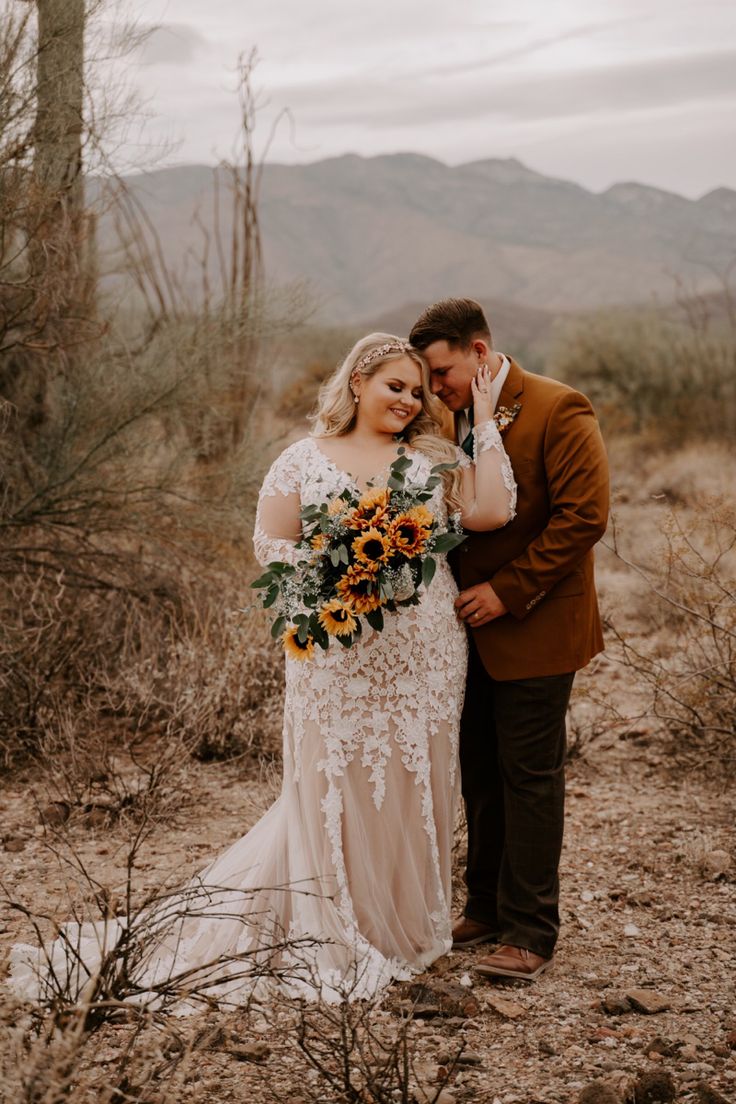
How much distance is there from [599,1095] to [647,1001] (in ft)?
2.60

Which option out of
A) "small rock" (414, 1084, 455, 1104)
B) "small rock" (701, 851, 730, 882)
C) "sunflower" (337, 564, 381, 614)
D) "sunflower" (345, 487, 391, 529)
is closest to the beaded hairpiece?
"sunflower" (345, 487, 391, 529)

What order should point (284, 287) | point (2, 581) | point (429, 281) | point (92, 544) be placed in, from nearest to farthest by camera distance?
point (2, 581), point (92, 544), point (284, 287), point (429, 281)

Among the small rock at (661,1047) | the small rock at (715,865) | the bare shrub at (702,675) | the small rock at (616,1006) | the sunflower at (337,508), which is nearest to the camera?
the small rock at (661,1047)

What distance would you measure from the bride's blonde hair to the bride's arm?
0.06 meters

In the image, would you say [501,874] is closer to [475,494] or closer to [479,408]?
[475,494]

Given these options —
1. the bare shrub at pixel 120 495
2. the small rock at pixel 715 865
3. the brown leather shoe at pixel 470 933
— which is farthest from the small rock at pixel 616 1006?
the bare shrub at pixel 120 495

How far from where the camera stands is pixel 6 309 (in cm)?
739

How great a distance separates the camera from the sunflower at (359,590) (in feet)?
12.2

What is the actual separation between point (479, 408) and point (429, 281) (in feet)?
358

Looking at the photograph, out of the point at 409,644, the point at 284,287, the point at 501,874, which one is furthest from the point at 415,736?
the point at 284,287

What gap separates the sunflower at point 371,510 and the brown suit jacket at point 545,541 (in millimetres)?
524

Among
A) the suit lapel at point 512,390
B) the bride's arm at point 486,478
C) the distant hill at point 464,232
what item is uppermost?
the distant hill at point 464,232

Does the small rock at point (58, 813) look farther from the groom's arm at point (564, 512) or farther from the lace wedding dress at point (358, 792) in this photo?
the groom's arm at point (564, 512)

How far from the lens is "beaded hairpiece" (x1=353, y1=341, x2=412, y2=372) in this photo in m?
4.11
